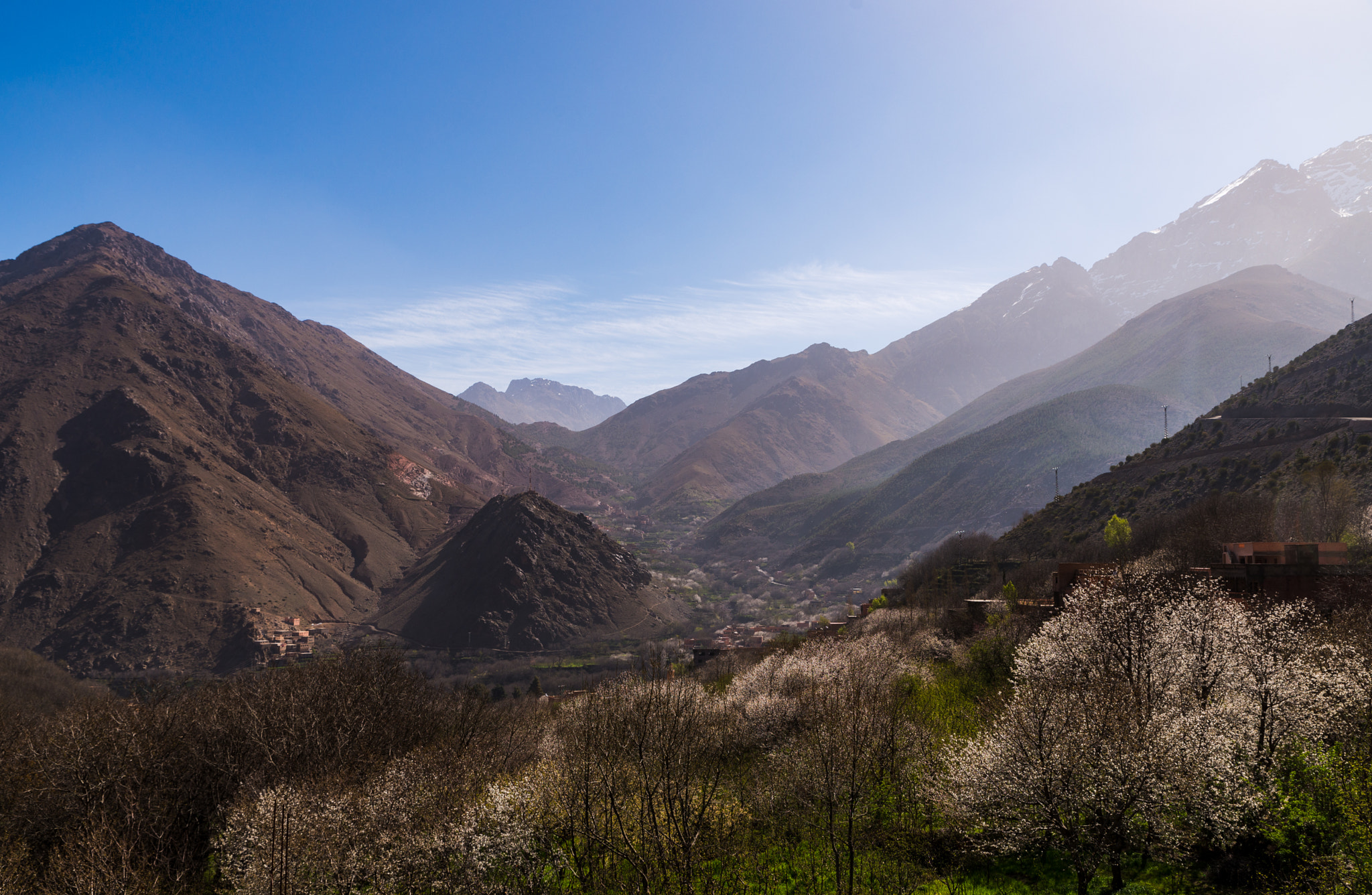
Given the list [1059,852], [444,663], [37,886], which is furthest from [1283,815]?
[444,663]

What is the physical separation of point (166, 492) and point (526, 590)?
6773 centimetres

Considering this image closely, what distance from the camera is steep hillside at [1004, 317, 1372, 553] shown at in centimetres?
5647

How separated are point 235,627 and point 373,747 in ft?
272

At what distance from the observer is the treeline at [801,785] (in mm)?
18625

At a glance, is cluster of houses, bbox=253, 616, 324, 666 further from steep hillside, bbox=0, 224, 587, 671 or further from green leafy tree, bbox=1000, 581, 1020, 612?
green leafy tree, bbox=1000, 581, 1020, 612

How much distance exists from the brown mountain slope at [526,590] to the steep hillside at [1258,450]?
68908 millimetres

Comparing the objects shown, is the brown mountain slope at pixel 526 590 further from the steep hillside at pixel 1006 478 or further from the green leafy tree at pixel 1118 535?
the green leafy tree at pixel 1118 535

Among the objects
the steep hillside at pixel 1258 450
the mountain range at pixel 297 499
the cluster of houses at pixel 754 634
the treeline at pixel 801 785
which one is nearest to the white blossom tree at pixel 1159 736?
the treeline at pixel 801 785

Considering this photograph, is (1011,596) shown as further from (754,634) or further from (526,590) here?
(526,590)

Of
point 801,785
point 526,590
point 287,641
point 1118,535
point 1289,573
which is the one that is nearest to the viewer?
point 801,785

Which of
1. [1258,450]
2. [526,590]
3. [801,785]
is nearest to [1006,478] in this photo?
[1258,450]

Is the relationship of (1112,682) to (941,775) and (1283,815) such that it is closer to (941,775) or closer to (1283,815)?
(1283,815)

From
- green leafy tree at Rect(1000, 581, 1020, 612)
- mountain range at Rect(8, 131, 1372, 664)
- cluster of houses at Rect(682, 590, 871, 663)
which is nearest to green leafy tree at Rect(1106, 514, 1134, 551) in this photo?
green leafy tree at Rect(1000, 581, 1020, 612)

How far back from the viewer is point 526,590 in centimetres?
11888
